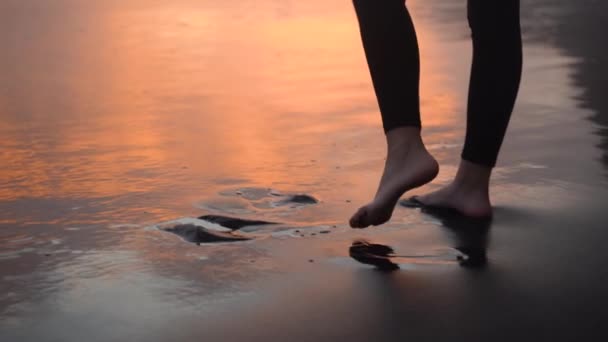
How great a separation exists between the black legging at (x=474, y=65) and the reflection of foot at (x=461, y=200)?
64 millimetres

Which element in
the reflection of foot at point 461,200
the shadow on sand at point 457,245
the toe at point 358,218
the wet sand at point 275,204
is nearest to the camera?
the wet sand at point 275,204

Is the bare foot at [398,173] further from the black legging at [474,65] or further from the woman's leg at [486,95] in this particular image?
the woman's leg at [486,95]

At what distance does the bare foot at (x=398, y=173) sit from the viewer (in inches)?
72.7

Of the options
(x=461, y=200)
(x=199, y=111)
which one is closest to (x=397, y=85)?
(x=461, y=200)

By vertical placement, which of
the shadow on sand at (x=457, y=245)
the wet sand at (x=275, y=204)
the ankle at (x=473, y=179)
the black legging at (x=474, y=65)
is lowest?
the shadow on sand at (x=457, y=245)

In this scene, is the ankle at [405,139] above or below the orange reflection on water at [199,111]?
above

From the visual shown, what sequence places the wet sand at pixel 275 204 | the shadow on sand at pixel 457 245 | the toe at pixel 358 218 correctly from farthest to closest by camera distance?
the toe at pixel 358 218, the shadow on sand at pixel 457 245, the wet sand at pixel 275 204

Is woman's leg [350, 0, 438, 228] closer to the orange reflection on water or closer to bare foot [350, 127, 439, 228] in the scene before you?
bare foot [350, 127, 439, 228]

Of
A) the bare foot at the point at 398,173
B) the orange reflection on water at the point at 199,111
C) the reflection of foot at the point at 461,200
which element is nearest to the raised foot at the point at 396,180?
the bare foot at the point at 398,173

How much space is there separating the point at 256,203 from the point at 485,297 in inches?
26.6

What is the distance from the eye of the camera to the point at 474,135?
6.70ft

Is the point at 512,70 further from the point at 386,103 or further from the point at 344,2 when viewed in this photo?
the point at 344,2

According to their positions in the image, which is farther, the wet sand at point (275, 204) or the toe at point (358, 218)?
the toe at point (358, 218)

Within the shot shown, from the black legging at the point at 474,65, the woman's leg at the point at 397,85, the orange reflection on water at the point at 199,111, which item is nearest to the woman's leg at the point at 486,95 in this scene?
the black legging at the point at 474,65
